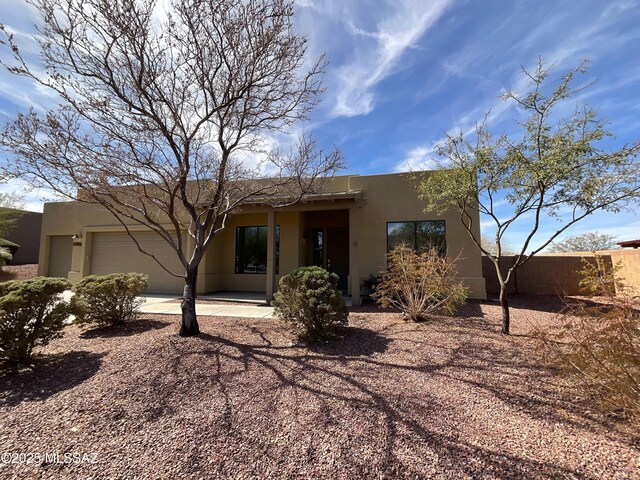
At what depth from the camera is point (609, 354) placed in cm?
311

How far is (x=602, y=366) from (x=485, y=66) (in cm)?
673

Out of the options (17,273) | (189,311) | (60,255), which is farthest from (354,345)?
(17,273)

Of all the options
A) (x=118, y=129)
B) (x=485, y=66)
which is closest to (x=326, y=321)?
Answer: (x=118, y=129)

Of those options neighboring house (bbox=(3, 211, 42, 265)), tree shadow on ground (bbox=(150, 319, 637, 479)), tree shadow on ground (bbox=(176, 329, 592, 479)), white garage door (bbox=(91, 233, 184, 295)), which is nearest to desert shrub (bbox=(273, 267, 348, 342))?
tree shadow on ground (bbox=(150, 319, 637, 479))

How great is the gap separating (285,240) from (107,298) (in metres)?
6.76

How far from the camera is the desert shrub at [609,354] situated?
2.96 metres

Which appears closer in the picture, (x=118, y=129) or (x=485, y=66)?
(x=118, y=129)

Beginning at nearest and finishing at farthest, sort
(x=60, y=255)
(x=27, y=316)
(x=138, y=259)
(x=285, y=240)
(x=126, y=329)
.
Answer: (x=27, y=316) < (x=126, y=329) < (x=285, y=240) < (x=138, y=259) < (x=60, y=255)

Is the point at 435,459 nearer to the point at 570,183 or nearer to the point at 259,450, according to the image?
the point at 259,450

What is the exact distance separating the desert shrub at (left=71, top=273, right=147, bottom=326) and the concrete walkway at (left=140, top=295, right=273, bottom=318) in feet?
3.28

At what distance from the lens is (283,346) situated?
18.1ft

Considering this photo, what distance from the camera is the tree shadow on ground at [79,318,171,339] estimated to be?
6.37 m

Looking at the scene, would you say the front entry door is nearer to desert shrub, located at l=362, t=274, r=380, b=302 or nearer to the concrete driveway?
desert shrub, located at l=362, t=274, r=380, b=302

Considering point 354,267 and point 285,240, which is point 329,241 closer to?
point 285,240
